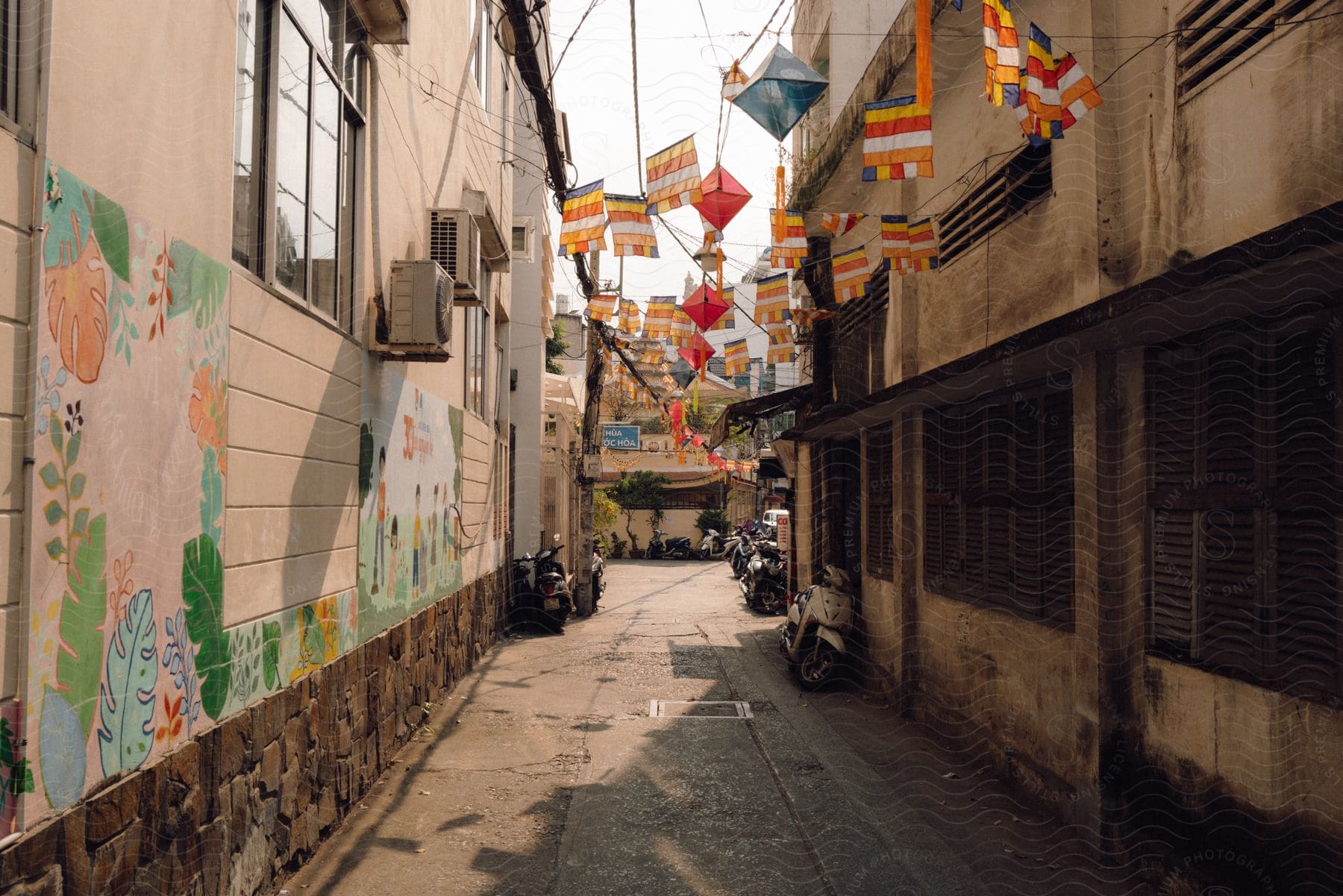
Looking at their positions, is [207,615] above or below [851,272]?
below

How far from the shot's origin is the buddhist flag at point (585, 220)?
34.6 feet

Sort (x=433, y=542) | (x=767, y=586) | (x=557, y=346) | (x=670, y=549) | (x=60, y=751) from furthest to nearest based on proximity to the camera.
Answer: (x=557, y=346), (x=670, y=549), (x=767, y=586), (x=433, y=542), (x=60, y=751)

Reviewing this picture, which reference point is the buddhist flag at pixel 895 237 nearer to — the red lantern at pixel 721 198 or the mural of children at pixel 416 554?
the red lantern at pixel 721 198

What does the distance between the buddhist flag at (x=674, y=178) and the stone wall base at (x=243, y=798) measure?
14.3 feet

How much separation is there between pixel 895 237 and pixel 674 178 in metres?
2.47

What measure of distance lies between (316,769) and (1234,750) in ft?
14.7

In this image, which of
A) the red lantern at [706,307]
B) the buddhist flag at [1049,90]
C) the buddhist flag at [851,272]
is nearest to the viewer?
the buddhist flag at [1049,90]

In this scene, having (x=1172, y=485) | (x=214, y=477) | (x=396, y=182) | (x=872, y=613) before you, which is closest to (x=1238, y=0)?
(x=1172, y=485)

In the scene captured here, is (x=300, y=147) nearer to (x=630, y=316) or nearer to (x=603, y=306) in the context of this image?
(x=603, y=306)

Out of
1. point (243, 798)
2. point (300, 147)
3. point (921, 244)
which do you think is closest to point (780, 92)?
point (921, 244)

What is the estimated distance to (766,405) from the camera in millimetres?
13430

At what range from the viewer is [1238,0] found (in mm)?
4445

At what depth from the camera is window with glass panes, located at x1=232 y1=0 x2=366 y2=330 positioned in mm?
4684

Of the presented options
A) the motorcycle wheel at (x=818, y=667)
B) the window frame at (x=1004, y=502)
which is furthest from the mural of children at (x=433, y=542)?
the window frame at (x=1004, y=502)
